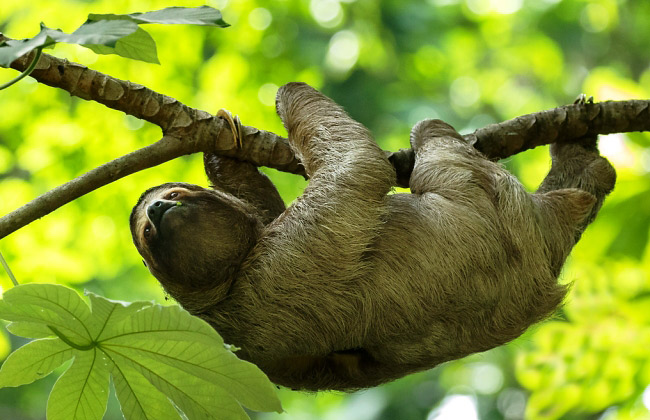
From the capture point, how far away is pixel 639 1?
16.7 metres

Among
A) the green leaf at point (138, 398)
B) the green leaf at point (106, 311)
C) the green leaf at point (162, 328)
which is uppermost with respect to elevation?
the green leaf at point (106, 311)

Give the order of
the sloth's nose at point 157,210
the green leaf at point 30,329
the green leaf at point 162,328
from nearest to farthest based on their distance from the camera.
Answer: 1. the green leaf at point 162,328
2. the green leaf at point 30,329
3. the sloth's nose at point 157,210

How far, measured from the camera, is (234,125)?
6012 millimetres

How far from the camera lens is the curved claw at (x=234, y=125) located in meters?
5.99

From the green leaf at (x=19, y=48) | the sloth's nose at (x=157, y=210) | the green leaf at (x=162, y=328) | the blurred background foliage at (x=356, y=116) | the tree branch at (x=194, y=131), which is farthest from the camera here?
the blurred background foliage at (x=356, y=116)

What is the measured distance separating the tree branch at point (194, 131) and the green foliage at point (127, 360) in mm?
813

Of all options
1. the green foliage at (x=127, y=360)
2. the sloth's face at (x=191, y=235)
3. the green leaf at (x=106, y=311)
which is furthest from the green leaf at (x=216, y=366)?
the sloth's face at (x=191, y=235)

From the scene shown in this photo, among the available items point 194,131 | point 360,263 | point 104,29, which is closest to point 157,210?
point 194,131

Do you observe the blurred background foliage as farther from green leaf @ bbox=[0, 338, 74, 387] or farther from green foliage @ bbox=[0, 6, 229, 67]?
green foliage @ bbox=[0, 6, 229, 67]

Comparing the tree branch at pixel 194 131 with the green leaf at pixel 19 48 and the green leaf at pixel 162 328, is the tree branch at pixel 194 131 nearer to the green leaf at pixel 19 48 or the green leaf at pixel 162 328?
the green leaf at pixel 162 328

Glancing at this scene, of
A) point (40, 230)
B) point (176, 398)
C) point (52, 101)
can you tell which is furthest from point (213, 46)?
point (176, 398)

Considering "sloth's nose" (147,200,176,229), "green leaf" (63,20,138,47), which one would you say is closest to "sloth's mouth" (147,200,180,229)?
"sloth's nose" (147,200,176,229)

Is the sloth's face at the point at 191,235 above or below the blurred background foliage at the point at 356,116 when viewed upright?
below

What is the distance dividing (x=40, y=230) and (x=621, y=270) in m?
7.74
